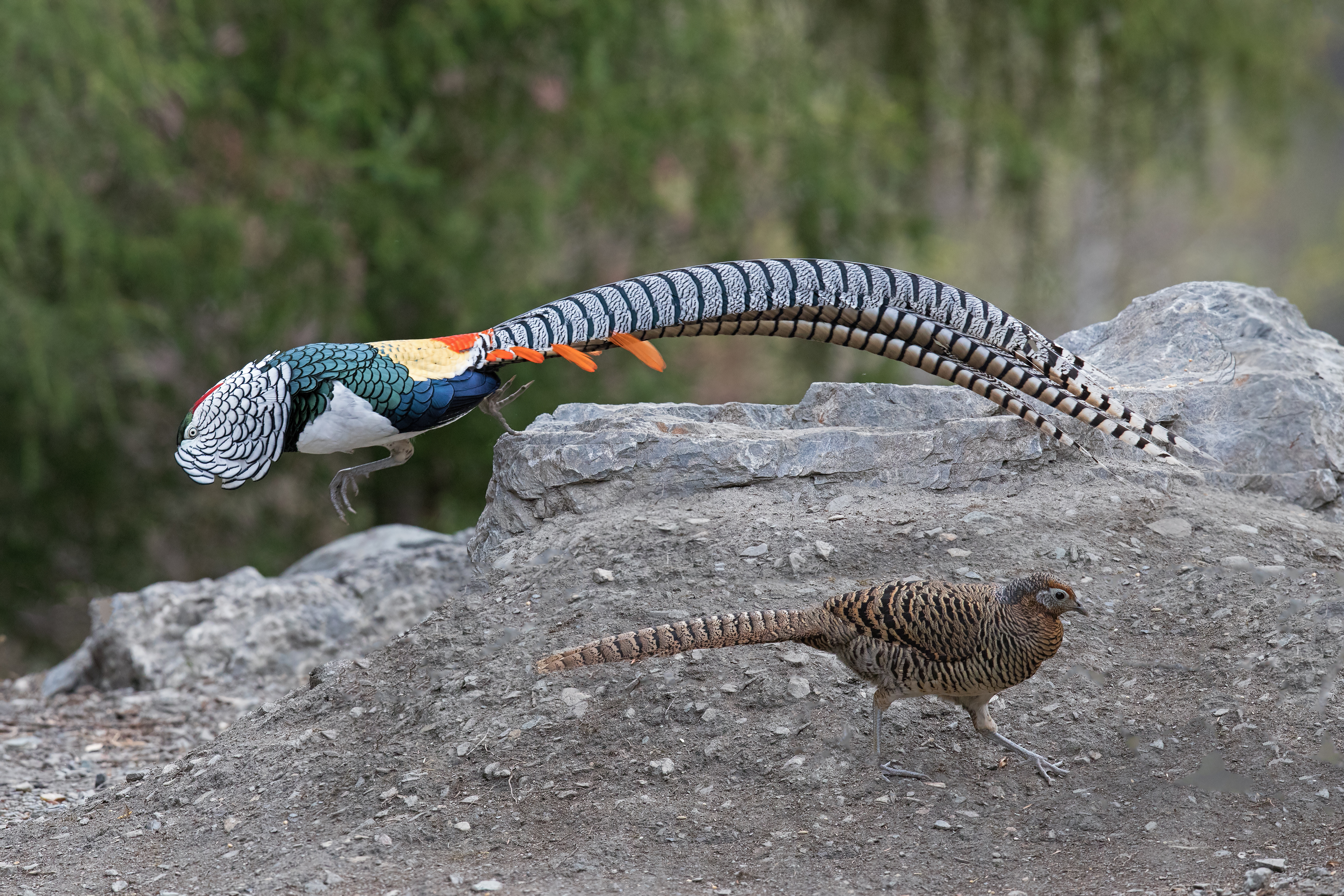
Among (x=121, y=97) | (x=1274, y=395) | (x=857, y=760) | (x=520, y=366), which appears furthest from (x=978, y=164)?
(x=857, y=760)

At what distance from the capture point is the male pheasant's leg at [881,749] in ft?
13.7

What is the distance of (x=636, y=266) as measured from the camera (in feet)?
34.1

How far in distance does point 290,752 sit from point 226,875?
0.74m

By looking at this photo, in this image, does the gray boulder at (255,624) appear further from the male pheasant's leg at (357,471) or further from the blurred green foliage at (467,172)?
the blurred green foliage at (467,172)

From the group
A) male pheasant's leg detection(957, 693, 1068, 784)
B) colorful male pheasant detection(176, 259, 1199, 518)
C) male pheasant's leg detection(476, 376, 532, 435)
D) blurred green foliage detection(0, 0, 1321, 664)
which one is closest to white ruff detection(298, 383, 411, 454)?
colorful male pheasant detection(176, 259, 1199, 518)

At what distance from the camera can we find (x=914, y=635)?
396 centimetres

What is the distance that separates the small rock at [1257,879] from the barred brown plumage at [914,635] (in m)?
0.79

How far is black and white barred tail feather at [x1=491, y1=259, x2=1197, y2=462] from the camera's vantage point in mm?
4496

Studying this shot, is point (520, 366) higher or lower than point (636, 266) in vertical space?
lower

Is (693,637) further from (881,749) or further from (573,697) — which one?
(573,697)

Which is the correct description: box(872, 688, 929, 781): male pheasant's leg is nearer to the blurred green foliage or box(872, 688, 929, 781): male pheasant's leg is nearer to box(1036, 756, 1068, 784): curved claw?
box(1036, 756, 1068, 784): curved claw

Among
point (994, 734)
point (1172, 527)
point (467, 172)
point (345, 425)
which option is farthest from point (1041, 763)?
point (467, 172)

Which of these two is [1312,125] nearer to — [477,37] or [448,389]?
[477,37]

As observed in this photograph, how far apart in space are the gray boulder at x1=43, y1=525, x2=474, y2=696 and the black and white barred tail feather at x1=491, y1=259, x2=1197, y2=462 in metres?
2.67
